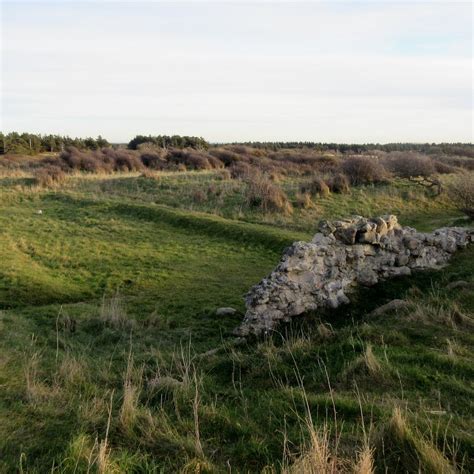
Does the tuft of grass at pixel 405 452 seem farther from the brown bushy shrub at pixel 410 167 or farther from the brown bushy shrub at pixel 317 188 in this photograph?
the brown bushy shrub at pixel 410 167

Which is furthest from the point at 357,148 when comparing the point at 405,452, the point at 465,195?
the point at 405,452

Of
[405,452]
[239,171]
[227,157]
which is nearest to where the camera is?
[405,452]

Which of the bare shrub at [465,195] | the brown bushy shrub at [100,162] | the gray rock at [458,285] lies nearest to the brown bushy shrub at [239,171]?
the brown bushy shrub at [100,162]

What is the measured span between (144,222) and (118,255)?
17.1 ft

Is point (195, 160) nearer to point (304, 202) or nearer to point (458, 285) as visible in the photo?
point (304, 202)

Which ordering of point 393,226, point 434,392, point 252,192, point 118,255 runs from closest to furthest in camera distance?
point 434,392
point 393,226
point 118,255
point 252,192

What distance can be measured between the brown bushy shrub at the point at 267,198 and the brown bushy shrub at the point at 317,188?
214 centimetres

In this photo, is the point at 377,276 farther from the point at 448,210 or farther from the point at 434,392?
the point at 448,210

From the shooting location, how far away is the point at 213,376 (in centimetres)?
605

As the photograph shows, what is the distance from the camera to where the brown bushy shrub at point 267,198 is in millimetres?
22281

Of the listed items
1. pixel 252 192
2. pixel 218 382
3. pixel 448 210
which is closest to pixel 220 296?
pixel 218 382

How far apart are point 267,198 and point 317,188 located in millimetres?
3788

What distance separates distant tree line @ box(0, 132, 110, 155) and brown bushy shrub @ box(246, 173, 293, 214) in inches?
1716

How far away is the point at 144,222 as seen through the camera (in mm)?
20750
